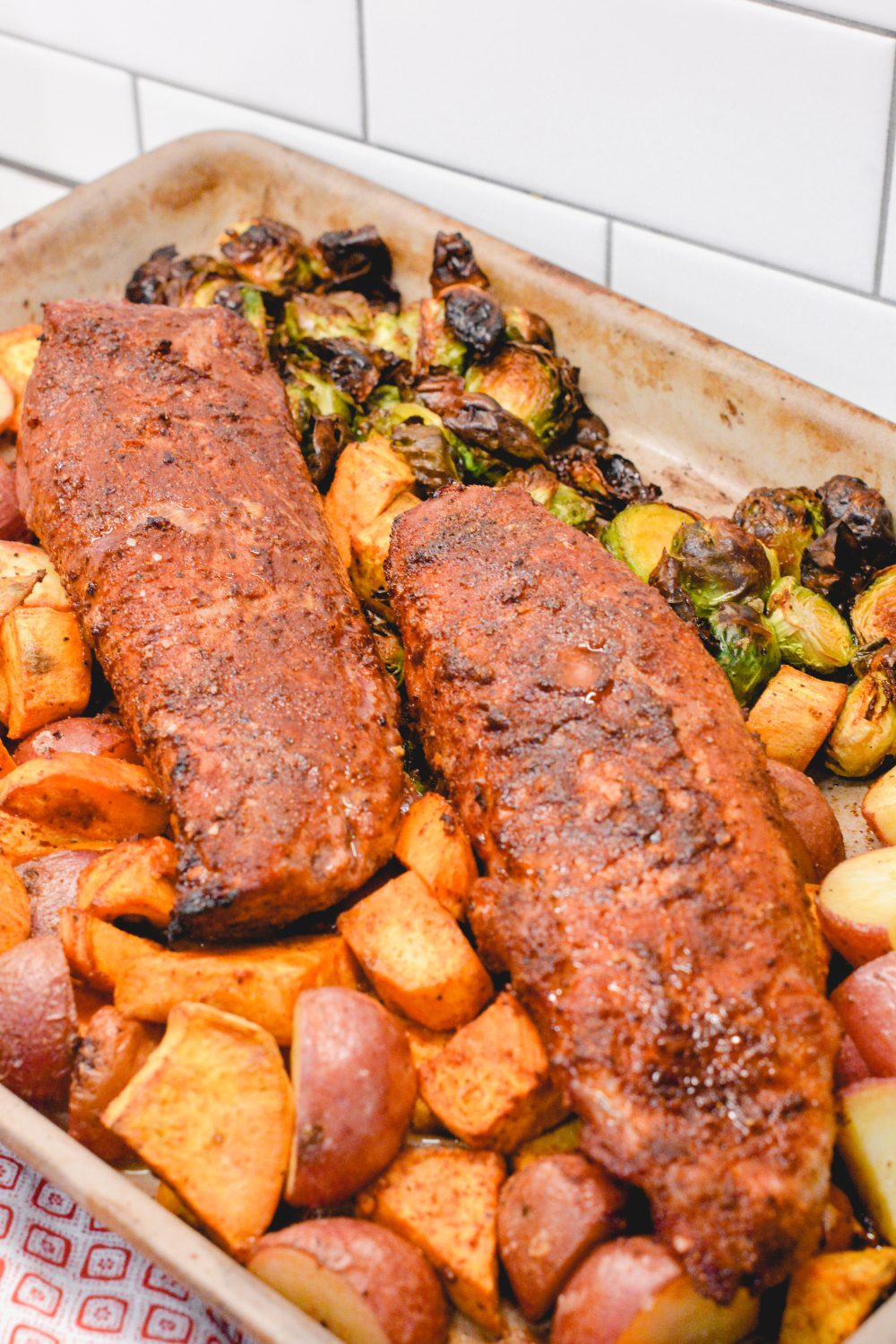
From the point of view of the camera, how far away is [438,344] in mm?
4316

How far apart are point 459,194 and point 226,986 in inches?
129

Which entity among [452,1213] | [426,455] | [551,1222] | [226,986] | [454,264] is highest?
[454,264]

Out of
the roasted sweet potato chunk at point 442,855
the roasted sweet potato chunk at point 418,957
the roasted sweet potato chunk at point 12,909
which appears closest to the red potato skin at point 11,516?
the roasted sweet potato chunk at point 12,909

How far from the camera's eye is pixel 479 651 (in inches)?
116

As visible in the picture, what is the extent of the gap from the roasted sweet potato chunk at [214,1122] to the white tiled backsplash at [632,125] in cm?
298

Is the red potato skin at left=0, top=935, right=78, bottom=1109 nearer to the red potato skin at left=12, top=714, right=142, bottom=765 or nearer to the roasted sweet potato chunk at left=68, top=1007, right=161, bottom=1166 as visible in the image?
the roasted sweet potato chunk at left=68, top=1007, right=161, bottom=1166

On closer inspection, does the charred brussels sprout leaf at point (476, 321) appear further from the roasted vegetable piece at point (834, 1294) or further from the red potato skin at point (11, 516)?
the roasted vegetable piece at point (834, 1294)

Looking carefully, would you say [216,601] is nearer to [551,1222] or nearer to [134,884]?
[134,884]

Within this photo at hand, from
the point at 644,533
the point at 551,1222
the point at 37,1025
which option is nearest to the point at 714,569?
the point at 644,533

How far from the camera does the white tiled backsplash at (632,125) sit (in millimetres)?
3871

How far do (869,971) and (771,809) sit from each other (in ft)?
1.23

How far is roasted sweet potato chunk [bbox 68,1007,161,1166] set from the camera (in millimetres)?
2584

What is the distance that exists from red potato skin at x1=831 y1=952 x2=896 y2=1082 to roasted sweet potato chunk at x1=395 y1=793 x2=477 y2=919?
788 mm

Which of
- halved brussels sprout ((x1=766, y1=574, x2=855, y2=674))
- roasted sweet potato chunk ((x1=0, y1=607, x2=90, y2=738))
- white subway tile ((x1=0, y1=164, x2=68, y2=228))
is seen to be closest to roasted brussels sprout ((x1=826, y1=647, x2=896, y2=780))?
halved brussels sprout ((x1=766, y1=574, x2=855, y2=674))
